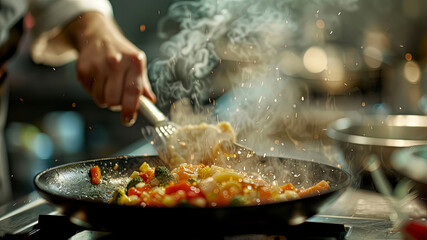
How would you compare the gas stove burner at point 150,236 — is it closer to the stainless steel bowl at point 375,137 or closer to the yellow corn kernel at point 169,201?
the yellow corn kernel at point 169,201

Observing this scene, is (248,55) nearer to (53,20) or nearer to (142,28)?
(53,20)

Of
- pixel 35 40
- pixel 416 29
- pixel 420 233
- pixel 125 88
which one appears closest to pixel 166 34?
pixel 416 29

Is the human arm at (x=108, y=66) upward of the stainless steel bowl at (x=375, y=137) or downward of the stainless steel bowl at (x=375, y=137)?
upward

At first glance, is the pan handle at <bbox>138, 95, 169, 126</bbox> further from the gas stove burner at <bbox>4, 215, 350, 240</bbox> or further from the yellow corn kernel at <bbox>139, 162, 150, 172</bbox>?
the gas stove burner at <bbox>4, 215, 350, 240</bbox>

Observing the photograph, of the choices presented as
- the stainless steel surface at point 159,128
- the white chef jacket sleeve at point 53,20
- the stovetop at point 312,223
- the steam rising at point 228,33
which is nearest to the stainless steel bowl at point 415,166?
the stovetop at point 312,223

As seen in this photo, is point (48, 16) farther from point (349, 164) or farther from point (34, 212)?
point (349, 164)

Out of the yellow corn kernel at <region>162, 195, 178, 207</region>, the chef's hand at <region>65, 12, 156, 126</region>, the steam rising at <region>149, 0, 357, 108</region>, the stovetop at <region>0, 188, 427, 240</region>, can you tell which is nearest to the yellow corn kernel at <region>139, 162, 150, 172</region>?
the chef's hand at <region>65, 12, 156, 126</region>

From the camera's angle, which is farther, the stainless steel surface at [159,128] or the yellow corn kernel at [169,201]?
the stainless steel surface at [159,128]
